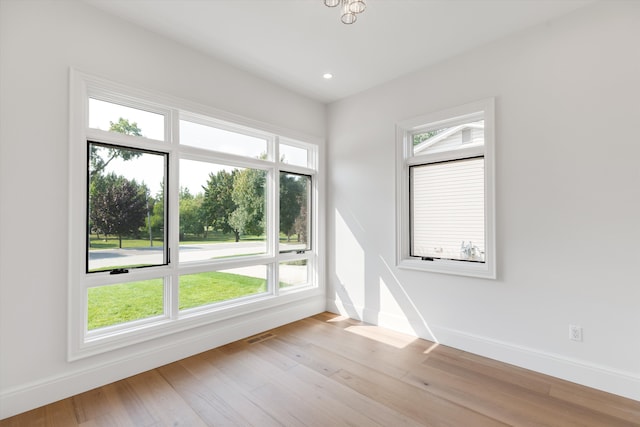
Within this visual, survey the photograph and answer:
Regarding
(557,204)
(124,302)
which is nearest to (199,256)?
(124,302)

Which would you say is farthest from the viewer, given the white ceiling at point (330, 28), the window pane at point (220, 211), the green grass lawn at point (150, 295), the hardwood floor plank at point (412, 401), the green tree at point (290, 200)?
the green tree at point (290, 200)

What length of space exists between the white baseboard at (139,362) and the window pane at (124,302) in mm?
317

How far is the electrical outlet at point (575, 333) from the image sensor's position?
8.07ft

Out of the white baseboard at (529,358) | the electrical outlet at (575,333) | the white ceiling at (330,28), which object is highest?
the white ceiling at (330,28)

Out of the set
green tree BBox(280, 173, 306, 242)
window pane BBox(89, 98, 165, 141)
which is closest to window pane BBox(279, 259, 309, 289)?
green tree BBox(280, 173, 306, 242)

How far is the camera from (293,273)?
414cm

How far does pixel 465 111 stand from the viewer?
3.08 meters

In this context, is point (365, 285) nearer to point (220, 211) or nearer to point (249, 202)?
point (249, 202)

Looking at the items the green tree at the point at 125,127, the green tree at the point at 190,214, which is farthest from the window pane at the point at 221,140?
the green tree at the point at 190,214

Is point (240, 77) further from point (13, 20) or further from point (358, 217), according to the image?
point (358, 217)

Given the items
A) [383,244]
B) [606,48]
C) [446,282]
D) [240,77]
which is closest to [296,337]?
[383,244]

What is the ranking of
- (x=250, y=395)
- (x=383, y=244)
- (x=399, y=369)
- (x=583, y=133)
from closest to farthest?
(x=250, y=395) < (x=583, y=133) < (x=399, y=369) < (x=383, y=244)

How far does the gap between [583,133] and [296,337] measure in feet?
10.9

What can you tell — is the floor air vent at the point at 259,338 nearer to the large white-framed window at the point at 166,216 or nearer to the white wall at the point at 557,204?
the large white-framed window at the point at 166,216
